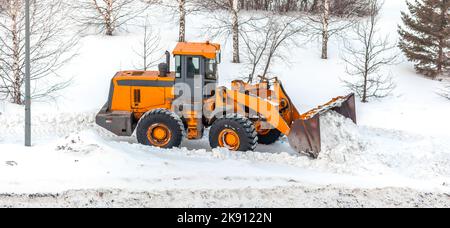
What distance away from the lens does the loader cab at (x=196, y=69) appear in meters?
12.8

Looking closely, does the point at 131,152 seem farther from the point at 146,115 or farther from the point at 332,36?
the point at 332,36

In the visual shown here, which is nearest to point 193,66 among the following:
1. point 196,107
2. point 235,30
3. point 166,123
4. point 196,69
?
point 196,69

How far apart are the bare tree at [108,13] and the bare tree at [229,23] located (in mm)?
3020

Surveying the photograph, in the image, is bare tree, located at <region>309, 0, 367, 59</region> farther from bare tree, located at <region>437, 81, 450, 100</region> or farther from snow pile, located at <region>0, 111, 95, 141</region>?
snow pile, located at <region>0, 111, 95, 141</region>

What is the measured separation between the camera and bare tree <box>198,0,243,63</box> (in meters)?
20.7

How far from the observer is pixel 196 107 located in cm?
1302

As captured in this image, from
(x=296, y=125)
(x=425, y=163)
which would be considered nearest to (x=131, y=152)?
(x=296, y=125)

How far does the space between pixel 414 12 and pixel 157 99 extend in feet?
41.0

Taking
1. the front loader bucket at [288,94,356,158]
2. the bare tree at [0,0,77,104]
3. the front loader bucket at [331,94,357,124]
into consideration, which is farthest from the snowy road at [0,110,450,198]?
the bare tree at [0,0,77,104]

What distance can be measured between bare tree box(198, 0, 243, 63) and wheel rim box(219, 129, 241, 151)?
8.79m

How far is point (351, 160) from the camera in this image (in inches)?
461

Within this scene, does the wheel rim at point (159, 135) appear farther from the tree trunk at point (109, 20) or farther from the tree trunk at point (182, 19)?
the tree trunk at point (109, 20)

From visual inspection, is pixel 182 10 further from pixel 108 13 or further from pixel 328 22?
pixel 328 22

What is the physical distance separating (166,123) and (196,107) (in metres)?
0.83
